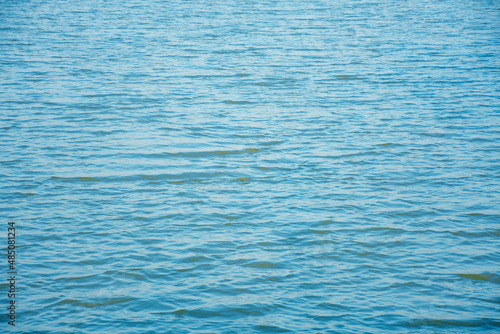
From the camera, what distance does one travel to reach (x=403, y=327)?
29.4ft

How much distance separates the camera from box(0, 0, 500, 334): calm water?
954 cm

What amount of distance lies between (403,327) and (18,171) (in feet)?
31.2

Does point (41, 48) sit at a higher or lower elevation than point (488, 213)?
higher

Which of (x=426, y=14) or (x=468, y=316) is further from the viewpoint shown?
(x=426, y=14)

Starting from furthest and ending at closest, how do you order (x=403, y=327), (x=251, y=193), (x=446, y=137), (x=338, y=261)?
1. (x=446, y=137)
2. (x=251, y=193)
3. (x=338, y=261)
4. (x=403, y=327)

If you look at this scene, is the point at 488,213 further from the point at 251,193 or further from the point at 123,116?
the point at 123,116

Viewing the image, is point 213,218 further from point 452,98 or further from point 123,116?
point 452,98

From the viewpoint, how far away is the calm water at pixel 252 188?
9.54 metres

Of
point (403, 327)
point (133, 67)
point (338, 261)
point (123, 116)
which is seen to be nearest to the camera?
point (403, 327)

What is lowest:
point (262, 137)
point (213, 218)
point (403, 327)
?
point (403, 327)

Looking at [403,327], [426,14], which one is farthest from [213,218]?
[426,14]

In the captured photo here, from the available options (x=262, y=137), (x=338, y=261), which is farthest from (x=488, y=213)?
(x=262, y=137)

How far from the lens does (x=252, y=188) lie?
14.0 meters

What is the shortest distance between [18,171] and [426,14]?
108 ft
